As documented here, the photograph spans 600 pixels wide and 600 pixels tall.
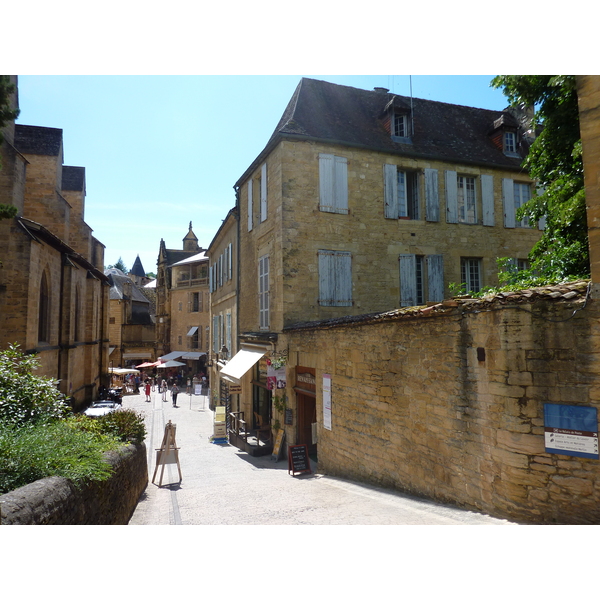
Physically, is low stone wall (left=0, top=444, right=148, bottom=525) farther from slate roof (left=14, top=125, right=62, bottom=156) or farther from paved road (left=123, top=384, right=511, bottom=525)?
slate roof (left=14, top=125, right=62, bottom=156)

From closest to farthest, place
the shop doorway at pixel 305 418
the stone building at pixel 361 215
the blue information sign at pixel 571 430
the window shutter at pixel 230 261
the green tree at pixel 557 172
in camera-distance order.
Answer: the blue information sign at pixel 571 430 → the green tree at pixel 557 172 → the shop doorway at pixel 305 418 → the stone building at pixel 361 215 → the window shutter at pixel 230 261

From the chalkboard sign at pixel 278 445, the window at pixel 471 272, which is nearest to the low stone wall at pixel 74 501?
the chalkboard sign at pixel 278 445

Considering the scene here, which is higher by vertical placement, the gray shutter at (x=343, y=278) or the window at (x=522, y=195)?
the window at (x=522, y=195)

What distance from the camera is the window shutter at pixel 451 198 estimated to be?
12.7 m

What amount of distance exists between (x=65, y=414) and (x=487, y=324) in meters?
6.61

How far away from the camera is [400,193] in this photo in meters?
12.6

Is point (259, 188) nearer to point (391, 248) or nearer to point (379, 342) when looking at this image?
point (391, 248)

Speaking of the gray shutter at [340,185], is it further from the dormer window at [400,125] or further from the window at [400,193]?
the dormer window at [400,125]

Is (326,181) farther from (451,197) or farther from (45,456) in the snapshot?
(45,456)

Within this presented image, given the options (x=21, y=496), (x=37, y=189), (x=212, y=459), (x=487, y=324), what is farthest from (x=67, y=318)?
(x=487, y=324)

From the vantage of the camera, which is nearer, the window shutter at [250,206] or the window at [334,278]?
the window at [334,278]

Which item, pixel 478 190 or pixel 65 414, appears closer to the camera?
pixel 65 414

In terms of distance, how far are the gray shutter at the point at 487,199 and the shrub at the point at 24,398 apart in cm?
1192

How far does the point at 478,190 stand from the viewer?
13.1 metres
